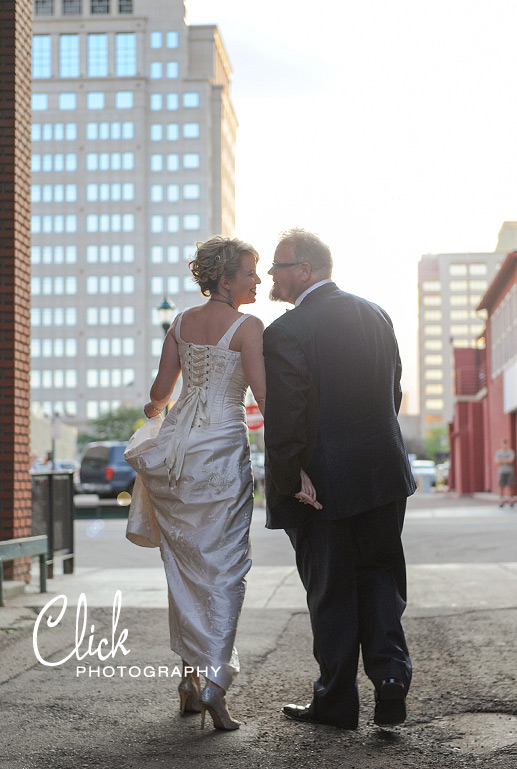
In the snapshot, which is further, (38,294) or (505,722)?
(38,294)

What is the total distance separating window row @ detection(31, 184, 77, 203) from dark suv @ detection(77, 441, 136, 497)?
98898 millimetres

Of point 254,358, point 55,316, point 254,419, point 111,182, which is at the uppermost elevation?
point 111,182

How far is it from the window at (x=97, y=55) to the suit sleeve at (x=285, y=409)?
429ft

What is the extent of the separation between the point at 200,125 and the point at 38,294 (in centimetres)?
2837

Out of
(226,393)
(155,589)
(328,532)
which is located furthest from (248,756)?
(155,589)

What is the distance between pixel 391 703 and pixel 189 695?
0.89 m

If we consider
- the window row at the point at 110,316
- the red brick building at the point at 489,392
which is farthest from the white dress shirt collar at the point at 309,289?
the window row at the point at 110,316

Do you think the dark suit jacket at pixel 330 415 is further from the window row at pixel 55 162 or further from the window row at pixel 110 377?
the window row at pixel 55 162

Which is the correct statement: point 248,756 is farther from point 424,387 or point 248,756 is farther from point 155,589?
point 424,387

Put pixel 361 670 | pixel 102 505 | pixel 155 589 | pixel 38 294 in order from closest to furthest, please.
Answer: pixel 361 670, pixel 155 589, pixel 102 505, pixel 38 294

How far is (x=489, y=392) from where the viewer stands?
39.9 meters

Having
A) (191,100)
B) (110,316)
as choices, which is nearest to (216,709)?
(110,316)

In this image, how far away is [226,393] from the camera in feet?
15.1

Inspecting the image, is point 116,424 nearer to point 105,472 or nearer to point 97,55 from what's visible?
point 97,55
